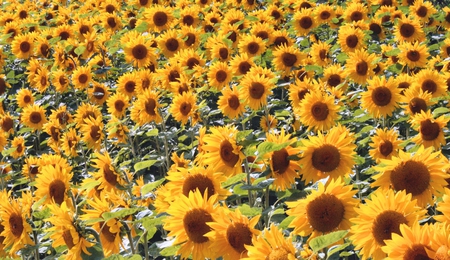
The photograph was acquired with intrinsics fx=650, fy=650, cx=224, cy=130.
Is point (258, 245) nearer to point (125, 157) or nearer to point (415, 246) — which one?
Result: point (415, 246)

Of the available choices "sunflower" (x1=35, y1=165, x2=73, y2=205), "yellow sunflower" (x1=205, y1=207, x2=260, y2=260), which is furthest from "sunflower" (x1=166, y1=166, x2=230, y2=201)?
"sunflower" (x1=35, y1=165, x2=73, y2=205)

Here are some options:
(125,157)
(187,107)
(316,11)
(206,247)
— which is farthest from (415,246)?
(316,11)

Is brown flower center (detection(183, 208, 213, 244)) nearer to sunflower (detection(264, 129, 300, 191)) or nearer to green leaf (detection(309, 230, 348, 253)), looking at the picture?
green leaf (detection(309, 230, 348, 253))

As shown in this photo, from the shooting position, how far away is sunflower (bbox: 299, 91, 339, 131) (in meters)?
4.71

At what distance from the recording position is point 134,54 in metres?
7.57

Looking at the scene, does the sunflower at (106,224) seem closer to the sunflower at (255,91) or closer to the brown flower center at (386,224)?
the brown flower center at (386,224)

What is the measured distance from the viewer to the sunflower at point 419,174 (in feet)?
9.43

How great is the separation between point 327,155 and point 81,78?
4.69 meters

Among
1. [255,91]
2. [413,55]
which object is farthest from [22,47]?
[413,55]

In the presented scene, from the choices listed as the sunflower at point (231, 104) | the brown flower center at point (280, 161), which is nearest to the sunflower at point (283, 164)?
the brown flower center at point (280, 161)

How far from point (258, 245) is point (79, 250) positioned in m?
1.07

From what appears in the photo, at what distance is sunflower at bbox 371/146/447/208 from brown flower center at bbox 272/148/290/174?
56 centimetres

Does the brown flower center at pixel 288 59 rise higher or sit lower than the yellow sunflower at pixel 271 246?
lower

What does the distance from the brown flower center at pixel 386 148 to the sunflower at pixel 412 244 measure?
2.61 metres
